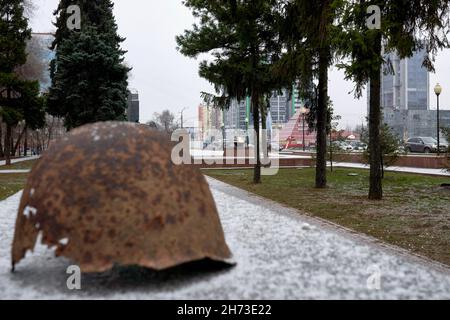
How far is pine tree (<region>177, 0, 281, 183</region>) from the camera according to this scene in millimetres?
16500

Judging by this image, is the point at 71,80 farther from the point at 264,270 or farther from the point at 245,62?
the point at 264,270

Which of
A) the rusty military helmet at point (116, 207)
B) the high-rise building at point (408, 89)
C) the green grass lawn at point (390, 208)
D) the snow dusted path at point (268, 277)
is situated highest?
the high-rise building at point (408, 89)

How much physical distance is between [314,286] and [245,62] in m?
14.1

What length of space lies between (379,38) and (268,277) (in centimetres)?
964

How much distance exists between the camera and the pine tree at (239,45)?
54.1ft

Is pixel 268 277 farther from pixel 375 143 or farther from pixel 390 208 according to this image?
pixel 375 143

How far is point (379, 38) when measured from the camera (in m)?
12.1

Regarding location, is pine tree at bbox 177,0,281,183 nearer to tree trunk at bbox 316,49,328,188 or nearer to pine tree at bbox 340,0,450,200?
tree trunk at bbox 316,49,328,188

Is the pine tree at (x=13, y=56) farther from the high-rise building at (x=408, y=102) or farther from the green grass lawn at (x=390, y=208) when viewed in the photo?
the high-rise building at (x=408, y=102)

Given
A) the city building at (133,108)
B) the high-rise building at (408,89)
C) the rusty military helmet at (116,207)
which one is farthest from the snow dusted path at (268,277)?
the high-rise building at (408,89)

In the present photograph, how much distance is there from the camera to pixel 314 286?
4.00m

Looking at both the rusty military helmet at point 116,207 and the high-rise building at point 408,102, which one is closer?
the rusty military helmet at point 116,207

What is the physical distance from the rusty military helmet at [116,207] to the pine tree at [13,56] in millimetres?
26084
